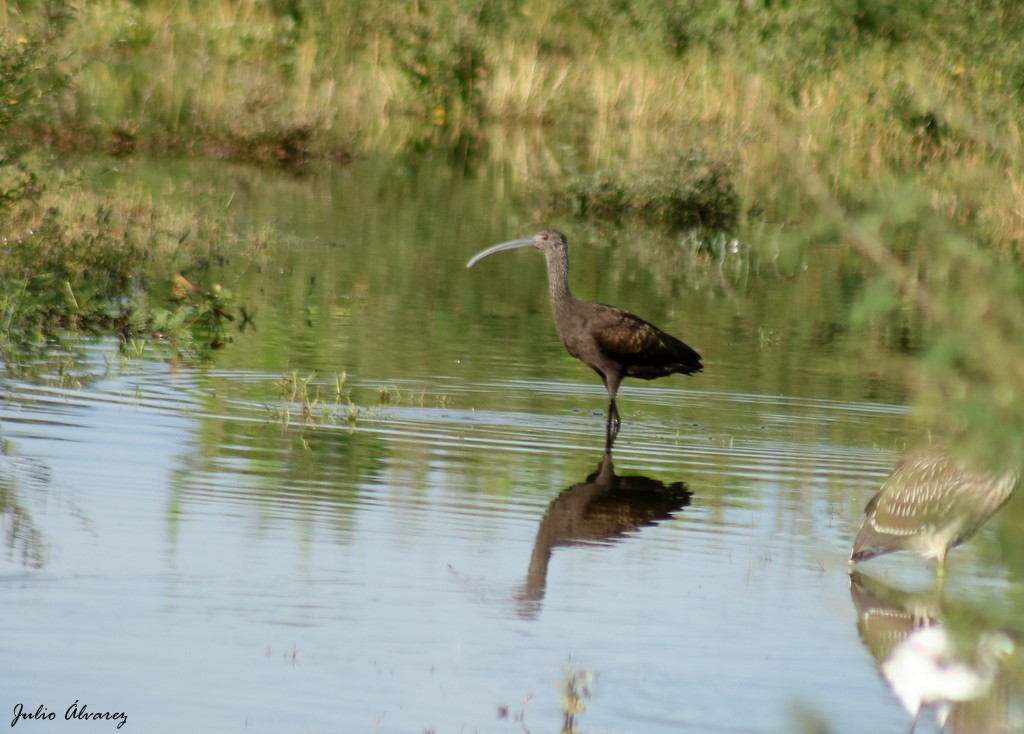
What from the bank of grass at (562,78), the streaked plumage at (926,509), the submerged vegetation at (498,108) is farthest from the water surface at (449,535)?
the bank of grass at (562,78)

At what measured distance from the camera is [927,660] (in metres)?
6.93

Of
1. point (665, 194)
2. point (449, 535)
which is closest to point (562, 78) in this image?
point (665, 194)

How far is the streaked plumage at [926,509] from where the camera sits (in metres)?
7.30

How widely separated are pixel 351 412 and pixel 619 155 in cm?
→ 1784

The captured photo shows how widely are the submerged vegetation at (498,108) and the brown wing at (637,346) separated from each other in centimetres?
171

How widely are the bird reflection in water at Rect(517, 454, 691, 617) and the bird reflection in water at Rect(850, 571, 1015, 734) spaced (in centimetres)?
117

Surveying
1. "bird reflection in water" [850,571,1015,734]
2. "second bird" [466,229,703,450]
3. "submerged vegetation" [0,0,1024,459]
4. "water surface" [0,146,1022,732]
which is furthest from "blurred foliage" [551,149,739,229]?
"bird reflection in water" [850,571,1015,734]

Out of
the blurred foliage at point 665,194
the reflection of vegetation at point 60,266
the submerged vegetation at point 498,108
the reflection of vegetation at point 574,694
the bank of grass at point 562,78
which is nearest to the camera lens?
the reflection of vegetation at point 574,694

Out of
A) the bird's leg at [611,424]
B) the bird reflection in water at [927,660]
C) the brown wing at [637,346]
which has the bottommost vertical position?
the bird reflection in water at [927,660]

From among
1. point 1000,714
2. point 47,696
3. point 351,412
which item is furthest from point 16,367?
point 1000,714

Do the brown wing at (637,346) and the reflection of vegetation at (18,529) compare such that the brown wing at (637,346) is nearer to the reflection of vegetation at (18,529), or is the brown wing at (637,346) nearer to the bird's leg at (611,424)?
the bird's leg at (611,424)

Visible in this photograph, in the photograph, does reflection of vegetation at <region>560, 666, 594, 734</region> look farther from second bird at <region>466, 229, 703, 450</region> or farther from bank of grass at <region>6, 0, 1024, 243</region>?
bank of grass at <region>6, 0, 1024, 243</region>

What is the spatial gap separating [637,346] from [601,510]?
290 cm

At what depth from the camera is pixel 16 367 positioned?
12.0m
